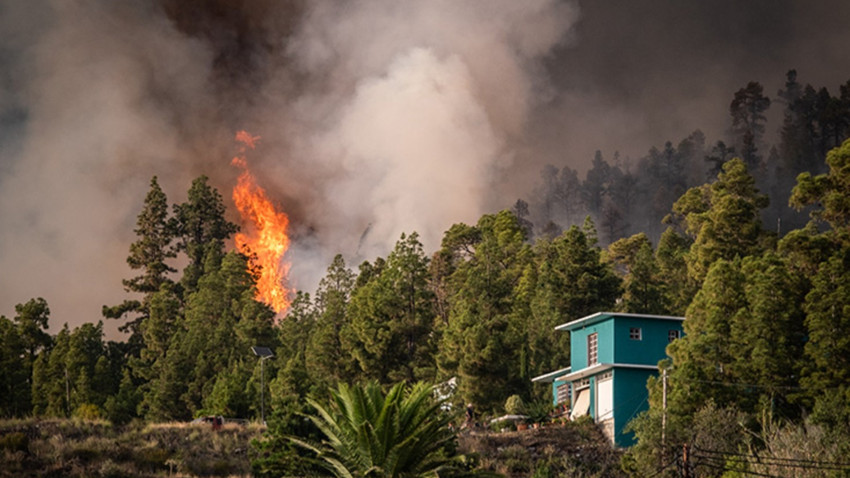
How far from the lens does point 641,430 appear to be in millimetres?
47219

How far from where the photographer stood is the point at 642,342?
56.2m

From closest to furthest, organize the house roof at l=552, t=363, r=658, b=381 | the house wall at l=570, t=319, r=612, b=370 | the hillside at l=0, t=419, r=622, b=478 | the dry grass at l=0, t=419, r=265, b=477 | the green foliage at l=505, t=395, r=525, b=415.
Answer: the dry grass at l=0, t=419, r=265, b=477 → the hillside at l=0, t=419, r=622, b=478 → the house roof at l=552, t=363, r=658, b=381 → the house wall at l=570, t=319, r=612, b=370 → the green foliage at l=505, t=395, r=525, b=415

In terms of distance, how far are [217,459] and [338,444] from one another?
592 inches

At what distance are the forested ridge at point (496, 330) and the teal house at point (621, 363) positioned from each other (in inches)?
92.2

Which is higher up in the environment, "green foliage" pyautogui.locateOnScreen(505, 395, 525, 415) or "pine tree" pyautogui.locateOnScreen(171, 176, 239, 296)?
"pine tree" pyautogui.locateOnScreen(171, 176, 239, 296)

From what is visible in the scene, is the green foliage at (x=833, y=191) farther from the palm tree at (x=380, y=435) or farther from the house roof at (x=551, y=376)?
the palm tree at (x=380, y=435)

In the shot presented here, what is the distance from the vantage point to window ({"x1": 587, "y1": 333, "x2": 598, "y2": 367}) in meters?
58.2

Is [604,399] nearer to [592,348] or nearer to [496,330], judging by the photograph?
[592,348]

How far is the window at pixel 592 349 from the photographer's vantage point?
2290 inches

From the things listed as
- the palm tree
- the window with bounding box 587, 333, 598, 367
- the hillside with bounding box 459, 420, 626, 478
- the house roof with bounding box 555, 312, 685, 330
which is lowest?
the palm tree

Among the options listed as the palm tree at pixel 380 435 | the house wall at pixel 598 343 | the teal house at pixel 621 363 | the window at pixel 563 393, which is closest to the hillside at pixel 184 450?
the teal house at pixel 621 363

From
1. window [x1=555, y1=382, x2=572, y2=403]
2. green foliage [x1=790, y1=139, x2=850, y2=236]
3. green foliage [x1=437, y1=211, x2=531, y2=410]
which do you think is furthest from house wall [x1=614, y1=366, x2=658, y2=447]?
green foliage [x1=790, y1=139, x2=850, y2=236]

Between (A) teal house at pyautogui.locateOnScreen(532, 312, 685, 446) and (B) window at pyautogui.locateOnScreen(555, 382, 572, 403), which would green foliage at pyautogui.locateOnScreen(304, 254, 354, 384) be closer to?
(B) window at pyautogui.locateOnScreen(555, 382, 572, 403)

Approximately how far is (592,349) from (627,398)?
4029 mm
